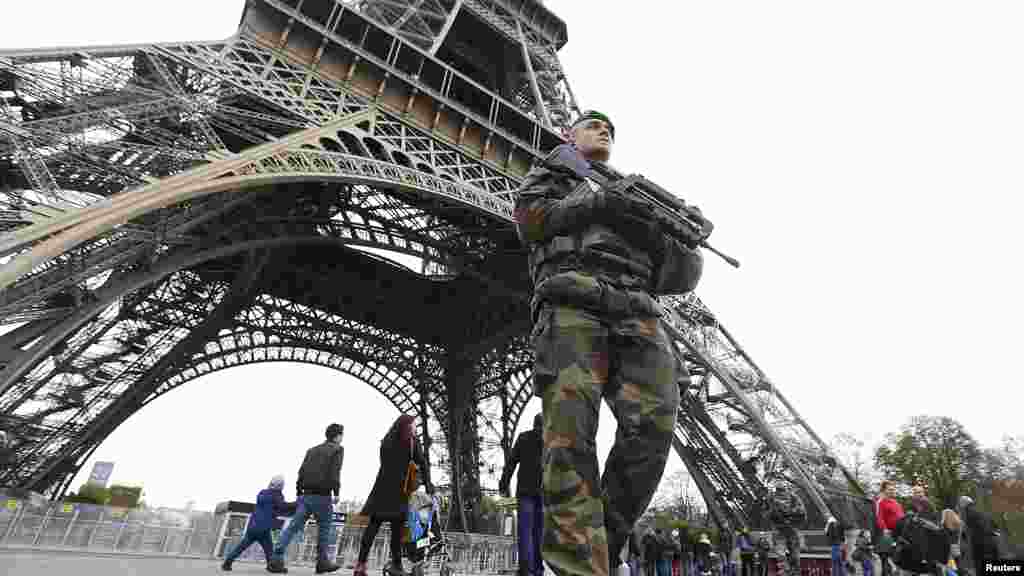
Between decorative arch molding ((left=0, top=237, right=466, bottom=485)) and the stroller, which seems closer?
the stroller

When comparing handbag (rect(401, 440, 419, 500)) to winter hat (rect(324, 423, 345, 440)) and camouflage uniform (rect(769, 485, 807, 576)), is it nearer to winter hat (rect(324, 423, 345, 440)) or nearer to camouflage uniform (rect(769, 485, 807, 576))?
winter hat (rect(324, 423, 345, 440))

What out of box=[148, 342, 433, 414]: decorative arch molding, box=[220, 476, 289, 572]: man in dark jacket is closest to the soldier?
box=[220, 476, 289, 572]: man in dark jacket

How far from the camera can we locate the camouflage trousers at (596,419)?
71.4 inches

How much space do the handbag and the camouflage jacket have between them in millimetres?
2845

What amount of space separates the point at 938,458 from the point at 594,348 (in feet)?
116

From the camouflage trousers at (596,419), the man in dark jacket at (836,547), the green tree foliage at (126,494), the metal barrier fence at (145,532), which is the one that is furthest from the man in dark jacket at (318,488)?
the green tree foliage at (126,494)

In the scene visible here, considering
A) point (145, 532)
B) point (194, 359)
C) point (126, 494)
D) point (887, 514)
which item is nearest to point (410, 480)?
point (887, 514)

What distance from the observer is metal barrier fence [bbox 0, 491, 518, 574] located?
7.71 metres

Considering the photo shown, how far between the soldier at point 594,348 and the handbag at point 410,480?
9.33 feet

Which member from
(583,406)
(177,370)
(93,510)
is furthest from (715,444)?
(177,370)

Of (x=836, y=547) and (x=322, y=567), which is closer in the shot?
(x=322, y=567)

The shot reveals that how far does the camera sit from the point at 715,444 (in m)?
14.5

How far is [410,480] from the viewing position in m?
4.74

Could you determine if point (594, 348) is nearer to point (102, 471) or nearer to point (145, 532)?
point (145, 532)
